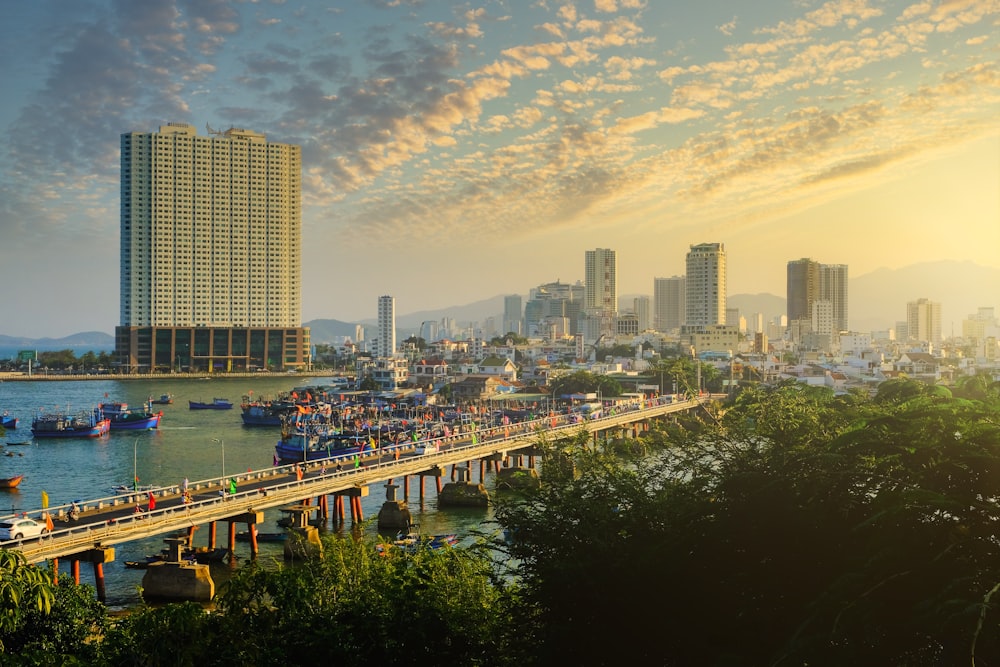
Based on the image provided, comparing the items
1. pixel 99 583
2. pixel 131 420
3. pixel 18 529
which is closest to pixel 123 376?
pixel 131 420

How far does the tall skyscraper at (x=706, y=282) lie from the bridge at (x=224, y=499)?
13887 centimetres

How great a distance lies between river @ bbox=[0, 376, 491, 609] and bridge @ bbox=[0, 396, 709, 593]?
1.60 m

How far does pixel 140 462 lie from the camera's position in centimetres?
5431

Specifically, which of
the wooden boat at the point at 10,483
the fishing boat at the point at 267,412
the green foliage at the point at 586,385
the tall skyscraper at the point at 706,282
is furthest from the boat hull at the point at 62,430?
the tall skyscraper at the point at 706,282

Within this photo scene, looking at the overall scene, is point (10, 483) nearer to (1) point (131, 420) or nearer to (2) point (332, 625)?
(1) point (131, 420)

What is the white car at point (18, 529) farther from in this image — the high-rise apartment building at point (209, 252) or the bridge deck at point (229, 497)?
the high-rise apartment building at point (209, 252)

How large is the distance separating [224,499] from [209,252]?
136 metres

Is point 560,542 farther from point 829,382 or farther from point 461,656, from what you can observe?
point 829,382

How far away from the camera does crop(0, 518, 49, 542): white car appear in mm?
23312

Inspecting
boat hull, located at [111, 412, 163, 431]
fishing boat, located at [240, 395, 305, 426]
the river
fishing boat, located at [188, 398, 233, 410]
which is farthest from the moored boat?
fishing boat, located at [188, 398, 233, 410]

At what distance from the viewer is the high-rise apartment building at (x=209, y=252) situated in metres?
146

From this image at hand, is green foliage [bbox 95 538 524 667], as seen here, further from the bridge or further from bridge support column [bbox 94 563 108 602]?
bridge support column [bbox 94 563 108 602]

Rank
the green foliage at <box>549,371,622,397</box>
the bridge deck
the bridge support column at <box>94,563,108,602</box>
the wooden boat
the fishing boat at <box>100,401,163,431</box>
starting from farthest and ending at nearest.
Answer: the green foliage at <box>549,371,622,397</box>
the fishing boat at <box>100,401,163,431</box>
the wooden boat
the bridge deck
the bridge support column at <box>94,563,108,602</box>

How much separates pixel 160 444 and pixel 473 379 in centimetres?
3966
